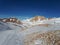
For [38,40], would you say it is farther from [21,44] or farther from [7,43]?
[7,43]

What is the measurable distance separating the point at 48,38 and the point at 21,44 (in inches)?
49.4

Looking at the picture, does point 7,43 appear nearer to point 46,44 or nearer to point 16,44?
point 16,44

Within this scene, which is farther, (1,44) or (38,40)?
(38,40)

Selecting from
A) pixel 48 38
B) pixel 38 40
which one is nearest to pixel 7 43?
pixel 38 40

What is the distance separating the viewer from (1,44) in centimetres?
610

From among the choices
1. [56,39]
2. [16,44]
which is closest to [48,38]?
[56,39]

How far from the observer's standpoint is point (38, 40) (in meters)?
6.50

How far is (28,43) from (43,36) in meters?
0.83

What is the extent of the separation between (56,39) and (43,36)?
2.38ft

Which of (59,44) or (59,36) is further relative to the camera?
(59,36)

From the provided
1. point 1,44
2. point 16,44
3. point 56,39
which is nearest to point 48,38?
point 56,39

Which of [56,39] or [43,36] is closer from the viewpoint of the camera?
[56,39]

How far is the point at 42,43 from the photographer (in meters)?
6.18

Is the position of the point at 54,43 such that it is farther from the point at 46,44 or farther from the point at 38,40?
the point at 38,40
